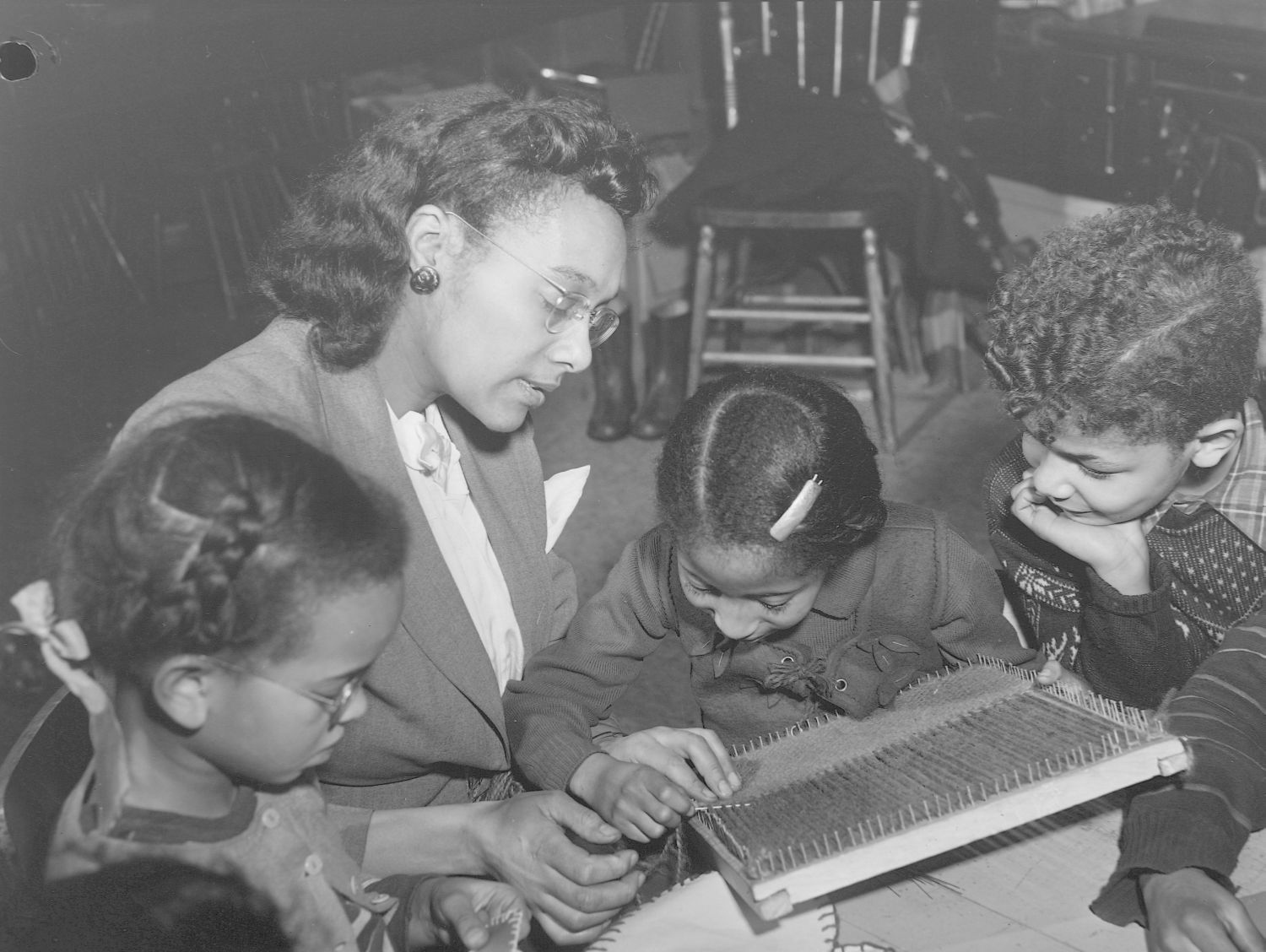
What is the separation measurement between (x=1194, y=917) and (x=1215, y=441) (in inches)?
29.5

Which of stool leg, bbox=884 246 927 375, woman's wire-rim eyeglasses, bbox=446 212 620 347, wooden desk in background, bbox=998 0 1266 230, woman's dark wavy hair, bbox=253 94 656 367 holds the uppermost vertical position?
woman's dark wavy hair, bbox=253 94 656 367

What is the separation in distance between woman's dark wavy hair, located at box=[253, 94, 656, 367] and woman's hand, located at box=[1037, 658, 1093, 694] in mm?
936

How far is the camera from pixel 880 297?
14.3 feet

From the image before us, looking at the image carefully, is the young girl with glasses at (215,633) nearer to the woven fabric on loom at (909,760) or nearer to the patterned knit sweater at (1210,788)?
the woven fabric on loom at (909,760)

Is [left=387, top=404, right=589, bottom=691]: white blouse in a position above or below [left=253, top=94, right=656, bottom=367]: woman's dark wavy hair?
below

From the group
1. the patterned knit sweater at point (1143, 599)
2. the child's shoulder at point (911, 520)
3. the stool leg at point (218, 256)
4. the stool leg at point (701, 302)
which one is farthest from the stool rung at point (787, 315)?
the child's shoulder at point (911, 520)

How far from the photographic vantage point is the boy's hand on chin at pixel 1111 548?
1842 mm

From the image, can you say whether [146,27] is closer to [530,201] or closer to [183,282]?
[530,201]

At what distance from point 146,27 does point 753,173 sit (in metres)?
2.72

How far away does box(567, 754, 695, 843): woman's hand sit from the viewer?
1514 millimetres

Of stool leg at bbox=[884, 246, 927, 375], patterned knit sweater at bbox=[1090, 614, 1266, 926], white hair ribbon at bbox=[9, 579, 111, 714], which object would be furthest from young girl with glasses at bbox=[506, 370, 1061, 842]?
stool leg at bbox=[884, 246, 927, 375]

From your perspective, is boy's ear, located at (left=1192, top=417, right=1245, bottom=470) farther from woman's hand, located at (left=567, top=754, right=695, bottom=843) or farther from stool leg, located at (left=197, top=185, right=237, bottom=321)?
stool leg, located at (left=197, top=185, right=237, bottom=321)

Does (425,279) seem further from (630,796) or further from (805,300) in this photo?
(805,300)

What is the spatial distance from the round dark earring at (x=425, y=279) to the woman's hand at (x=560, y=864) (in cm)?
75
